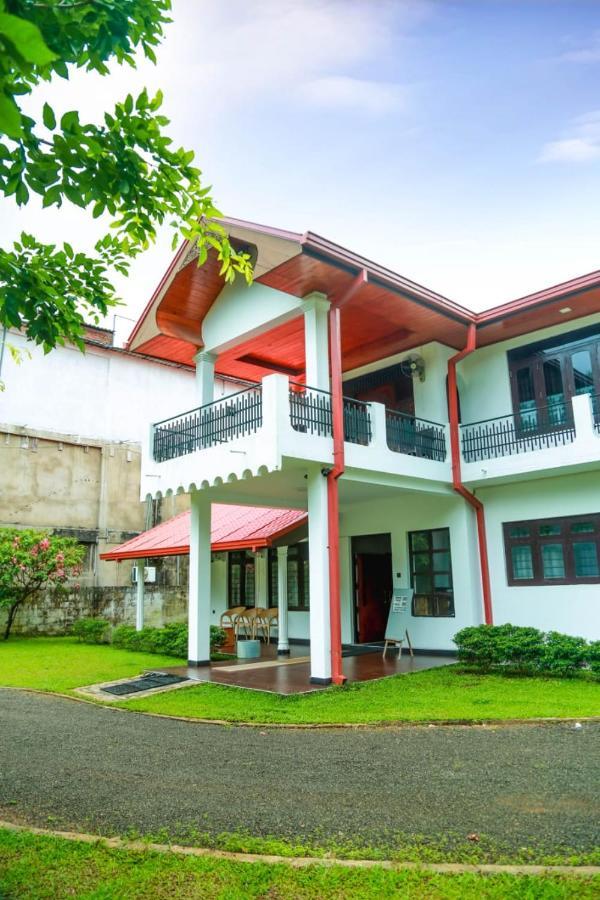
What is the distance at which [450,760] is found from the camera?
5707 millimetres

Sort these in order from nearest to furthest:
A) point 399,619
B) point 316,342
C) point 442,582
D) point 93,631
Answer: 1. point 316,342
2. point 399,619
3. point 442,582
4. point 93,631

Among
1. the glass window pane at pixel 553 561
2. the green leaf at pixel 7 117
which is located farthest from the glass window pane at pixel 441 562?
the green leaf at pixel 7 117

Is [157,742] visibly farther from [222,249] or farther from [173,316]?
[173,316]

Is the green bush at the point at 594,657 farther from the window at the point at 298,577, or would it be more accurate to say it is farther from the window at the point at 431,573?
the window at the point at 298,577

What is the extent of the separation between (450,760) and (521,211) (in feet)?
37.5

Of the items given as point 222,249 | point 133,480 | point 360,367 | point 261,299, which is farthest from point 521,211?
point 133,480

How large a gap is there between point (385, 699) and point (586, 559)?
499cm

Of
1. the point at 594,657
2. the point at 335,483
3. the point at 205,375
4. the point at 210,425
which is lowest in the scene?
the point at 594,657

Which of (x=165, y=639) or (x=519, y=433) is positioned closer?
(x=519, y=433)

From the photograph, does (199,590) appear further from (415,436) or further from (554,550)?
(554,550)

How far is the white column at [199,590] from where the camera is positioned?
12.0 m

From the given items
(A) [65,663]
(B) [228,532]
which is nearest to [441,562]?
(B) [228,532]

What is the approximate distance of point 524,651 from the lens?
10.0 metres

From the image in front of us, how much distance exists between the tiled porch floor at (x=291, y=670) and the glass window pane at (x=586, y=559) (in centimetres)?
286
